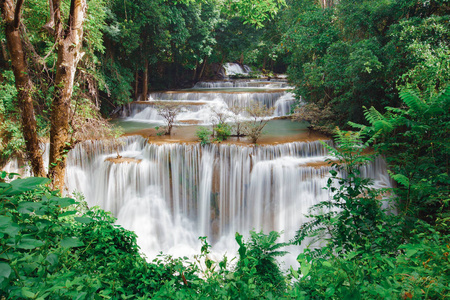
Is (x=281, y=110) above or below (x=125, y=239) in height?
above

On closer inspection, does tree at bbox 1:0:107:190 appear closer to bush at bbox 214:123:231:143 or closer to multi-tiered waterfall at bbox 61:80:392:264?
multi-tiered waterfall at bbox 61:80:392:264

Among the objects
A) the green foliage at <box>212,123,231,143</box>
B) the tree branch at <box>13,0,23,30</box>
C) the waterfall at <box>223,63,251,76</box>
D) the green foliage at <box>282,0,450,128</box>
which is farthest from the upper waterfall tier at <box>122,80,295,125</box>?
the waterfall at <box>223,63,251,76</box>

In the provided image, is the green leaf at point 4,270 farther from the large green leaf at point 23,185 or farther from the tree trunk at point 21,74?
the tree trunk at point 21,74

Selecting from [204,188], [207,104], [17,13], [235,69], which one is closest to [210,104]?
[207,104]

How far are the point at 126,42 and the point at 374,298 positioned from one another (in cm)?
1363

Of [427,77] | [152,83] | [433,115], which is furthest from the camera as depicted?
[152,83]

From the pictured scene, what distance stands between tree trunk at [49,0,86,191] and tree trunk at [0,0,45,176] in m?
0.39

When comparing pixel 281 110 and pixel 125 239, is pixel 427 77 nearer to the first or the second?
pixel 125 239

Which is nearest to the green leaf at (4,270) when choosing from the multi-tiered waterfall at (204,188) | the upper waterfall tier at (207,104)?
the multi-tiered waterfall at (204,188)

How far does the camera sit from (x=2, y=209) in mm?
1645

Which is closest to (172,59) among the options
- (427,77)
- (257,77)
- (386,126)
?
(257,77)

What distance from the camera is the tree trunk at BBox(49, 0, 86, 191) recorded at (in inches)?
185

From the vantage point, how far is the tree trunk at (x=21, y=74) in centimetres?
442

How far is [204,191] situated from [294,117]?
179 inches
